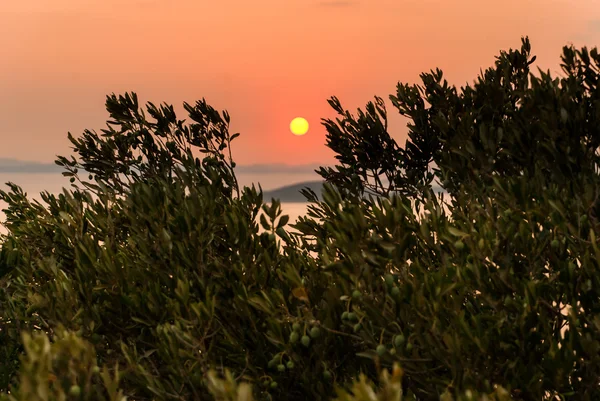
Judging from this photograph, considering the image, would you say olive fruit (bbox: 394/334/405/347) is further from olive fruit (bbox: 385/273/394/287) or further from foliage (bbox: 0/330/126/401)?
foliage (bbox: 0/330/126/401)

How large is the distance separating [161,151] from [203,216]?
6.02 meters

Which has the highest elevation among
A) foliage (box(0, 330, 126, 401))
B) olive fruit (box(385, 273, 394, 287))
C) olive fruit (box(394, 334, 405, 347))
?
olive fruit (box(385, 273, 394, 287))

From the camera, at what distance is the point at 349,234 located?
8102 millimetres

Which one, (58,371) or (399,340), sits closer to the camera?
(58,371)

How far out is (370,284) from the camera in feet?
26.1

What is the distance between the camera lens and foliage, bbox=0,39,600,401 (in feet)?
26.0

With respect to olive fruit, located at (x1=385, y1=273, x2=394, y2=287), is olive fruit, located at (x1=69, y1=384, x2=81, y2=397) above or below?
below

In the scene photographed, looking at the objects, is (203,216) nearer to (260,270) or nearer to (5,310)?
(260,270)

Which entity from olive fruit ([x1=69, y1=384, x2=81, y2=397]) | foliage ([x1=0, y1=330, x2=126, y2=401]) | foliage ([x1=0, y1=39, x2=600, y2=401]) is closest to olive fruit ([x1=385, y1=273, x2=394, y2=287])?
foliage ([x1=0, y1=39, x2=600, y2=401])

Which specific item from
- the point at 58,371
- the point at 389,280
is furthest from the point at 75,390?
the point at 389,280

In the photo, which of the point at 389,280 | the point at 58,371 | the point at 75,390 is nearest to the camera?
the point at 75,390

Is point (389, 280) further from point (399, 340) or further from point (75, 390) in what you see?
point (75, 390)

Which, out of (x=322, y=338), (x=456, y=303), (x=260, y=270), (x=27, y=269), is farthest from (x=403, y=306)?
(x=27, y=269)

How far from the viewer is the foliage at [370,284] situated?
26.0 ft
